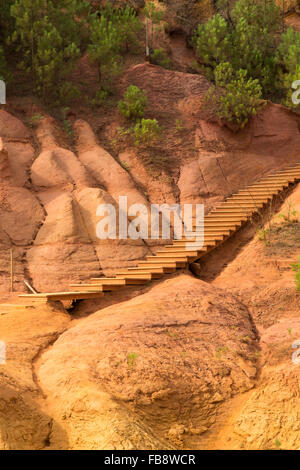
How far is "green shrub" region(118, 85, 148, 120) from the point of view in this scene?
1711 centimetres

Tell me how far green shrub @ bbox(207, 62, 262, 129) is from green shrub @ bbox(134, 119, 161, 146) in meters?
2.66

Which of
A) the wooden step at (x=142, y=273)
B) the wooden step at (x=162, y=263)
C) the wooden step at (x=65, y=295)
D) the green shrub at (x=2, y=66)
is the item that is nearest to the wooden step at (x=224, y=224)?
the wooden step at (x=162, y=263)

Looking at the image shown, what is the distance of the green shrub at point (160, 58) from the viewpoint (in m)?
20.8

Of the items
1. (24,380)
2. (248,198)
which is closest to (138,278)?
(24,380)

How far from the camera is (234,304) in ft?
34.0

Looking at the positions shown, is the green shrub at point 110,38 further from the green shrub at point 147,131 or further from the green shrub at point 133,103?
the green shrub at point 147,131

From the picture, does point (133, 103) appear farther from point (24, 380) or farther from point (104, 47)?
point (24, 380)

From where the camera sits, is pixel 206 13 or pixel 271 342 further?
pixel 206 13

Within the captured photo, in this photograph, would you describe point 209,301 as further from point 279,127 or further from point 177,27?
point 177,27

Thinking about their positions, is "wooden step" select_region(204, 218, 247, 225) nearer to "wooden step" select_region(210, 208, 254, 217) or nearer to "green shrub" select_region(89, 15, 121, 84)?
"wooden step" select_region(210, 208, 254, 217)

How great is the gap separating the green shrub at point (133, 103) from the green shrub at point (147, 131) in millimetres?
890

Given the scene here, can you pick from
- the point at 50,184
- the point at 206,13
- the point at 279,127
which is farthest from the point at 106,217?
the point at 206,13

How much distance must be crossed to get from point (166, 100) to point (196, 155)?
278 centimetres

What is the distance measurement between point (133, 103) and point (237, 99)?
3.49 meters
